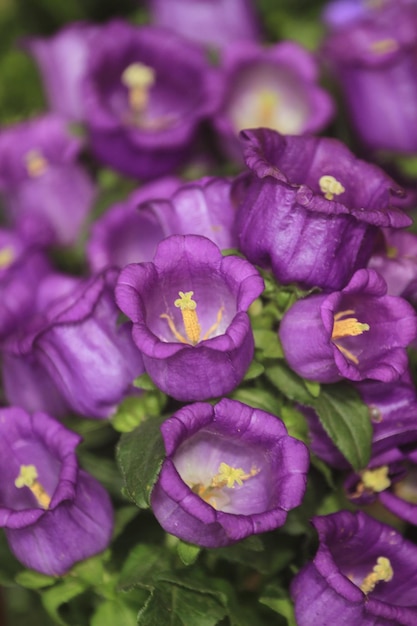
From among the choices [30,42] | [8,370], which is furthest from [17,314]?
[30,42]

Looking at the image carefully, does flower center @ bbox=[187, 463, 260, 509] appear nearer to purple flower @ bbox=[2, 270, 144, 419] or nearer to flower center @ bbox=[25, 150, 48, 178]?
purple flower @ bbox=[2, 270, 144, 419]

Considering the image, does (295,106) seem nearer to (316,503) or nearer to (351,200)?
(351,200)

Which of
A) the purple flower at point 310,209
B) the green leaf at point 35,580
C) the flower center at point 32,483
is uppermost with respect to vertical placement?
the purple flower at point 310,209

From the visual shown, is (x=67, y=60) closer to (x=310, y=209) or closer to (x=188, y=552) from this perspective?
(x=310, y=209)

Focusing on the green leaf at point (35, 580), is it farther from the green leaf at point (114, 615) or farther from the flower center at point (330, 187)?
the flower center at point (330, 187)

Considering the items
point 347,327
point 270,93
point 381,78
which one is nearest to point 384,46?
point 381,78

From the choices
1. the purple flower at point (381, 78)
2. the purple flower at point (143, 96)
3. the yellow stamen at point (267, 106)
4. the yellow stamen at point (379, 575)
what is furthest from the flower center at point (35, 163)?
the yellow stamen at point (379, 575)

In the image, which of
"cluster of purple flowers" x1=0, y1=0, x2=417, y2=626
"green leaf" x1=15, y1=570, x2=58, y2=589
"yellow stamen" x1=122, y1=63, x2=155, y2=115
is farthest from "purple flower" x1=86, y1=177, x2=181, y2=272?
"green leaf" x1=15, y1=570, x2=58, y2=589
